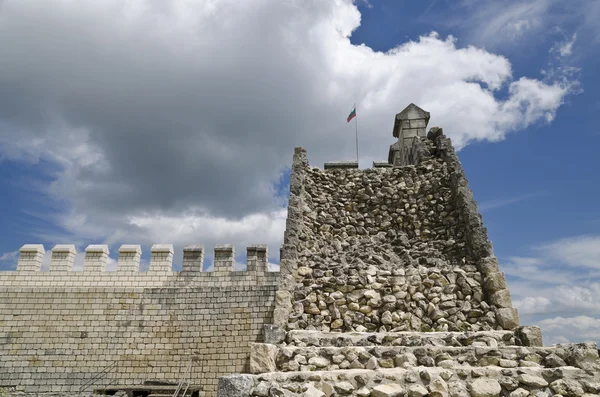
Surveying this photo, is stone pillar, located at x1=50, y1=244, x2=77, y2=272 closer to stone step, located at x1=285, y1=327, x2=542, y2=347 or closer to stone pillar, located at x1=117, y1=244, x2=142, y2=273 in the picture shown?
stone pillar, located at x1=117, y1=244, x2=142, y2=273

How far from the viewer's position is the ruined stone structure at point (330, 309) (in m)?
3.89

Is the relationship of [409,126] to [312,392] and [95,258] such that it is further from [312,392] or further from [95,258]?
[95,258]

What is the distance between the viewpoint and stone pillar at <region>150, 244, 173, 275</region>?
12.1 metres

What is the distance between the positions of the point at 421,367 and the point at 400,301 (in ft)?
4.68

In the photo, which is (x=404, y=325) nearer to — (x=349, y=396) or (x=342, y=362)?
(x=342, y=362)

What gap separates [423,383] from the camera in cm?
377

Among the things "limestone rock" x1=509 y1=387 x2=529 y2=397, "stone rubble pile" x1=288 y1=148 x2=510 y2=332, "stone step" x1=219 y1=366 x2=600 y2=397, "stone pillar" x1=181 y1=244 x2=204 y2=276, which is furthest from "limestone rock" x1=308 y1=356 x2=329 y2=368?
"stone pillar" x1=181 y1=244 x2=204 y2=276

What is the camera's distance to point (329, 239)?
6.75 meters

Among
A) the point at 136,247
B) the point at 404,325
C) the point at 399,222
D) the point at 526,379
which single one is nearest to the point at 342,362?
the point at 404,325

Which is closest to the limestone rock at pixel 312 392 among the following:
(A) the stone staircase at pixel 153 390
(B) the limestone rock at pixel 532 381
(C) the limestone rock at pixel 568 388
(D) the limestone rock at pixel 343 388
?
(D) the limestone rock at pixel 343 388

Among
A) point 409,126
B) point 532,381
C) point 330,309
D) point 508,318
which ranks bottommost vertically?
point 532,381

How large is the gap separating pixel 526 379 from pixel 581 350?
2.51 feet

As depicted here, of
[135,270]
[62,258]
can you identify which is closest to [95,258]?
[62,258]

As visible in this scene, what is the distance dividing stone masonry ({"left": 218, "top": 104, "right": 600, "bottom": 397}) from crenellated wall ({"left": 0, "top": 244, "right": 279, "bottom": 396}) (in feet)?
16.9
